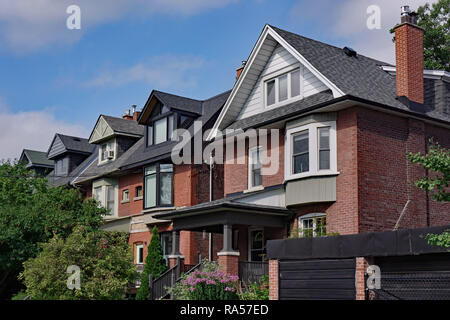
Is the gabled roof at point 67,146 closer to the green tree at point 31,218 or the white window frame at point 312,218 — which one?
the green tree at point 31,218

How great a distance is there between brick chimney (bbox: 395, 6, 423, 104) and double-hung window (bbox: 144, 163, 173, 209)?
41.5 feet

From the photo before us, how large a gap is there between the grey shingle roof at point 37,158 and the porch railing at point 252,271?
3195cm

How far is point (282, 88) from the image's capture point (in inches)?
971

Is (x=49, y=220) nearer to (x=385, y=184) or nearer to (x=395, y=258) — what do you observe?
(x=385, y=184)

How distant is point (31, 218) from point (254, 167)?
34.9 ft

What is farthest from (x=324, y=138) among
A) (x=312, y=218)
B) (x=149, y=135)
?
(x=149, y=135)

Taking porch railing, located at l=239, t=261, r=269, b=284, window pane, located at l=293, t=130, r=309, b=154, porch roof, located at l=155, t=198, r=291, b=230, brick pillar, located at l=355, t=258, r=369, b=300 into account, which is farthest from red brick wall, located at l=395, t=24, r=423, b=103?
brick pillar, located at l=355, t=258, r=369, b=300

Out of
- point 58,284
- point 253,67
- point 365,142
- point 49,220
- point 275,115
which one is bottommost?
point 58,284

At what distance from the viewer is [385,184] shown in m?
21.3

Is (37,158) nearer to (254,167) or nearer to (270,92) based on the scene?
(254,167)

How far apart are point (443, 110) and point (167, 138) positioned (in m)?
13.9

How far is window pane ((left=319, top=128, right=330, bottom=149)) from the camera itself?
71.5 feet

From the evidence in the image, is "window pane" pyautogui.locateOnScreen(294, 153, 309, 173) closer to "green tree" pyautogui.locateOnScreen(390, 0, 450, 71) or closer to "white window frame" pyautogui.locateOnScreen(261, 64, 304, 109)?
"white window frame" pyautogui.locateOnScreen(261, 64, 304, 109)
